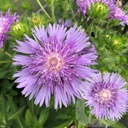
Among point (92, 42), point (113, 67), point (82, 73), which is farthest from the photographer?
point (113, 67)

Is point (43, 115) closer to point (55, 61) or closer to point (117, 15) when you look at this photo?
point (55, 61)

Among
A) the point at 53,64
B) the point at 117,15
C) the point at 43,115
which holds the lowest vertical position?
the point at 43,115

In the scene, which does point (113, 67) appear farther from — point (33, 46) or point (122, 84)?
point (33, 46)

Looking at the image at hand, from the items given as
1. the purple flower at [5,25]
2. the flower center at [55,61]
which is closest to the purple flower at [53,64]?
Result: the flower center at [55,61]

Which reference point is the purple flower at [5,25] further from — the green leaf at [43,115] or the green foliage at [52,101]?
the green leaf at [43,115]

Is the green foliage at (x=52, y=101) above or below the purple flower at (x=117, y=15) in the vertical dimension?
below

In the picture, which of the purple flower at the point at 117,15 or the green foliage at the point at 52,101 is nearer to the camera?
the green foliage at the point at 52,101

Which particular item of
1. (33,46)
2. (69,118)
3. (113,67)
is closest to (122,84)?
(113,67)

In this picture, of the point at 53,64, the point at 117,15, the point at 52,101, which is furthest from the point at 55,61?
the point at 117,15
